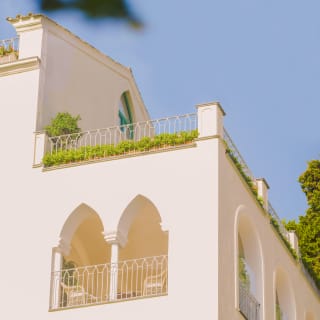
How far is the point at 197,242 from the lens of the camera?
14.4 m

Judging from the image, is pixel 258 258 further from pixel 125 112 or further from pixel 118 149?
pixel 125 112

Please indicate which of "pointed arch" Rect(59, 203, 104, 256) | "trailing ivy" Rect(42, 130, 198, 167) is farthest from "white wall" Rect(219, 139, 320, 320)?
"pointed arch" Rect(59, 203, 104, 256)

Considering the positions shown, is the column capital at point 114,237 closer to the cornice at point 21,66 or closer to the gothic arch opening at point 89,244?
the gothic arch opening at point 89,244

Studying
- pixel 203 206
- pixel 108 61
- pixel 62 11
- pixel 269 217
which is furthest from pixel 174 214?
pixel 62 11

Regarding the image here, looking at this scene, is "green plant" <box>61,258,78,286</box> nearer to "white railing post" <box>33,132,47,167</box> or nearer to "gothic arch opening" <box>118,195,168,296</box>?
"gothic arch opening" <box>118,195,168,296</box>

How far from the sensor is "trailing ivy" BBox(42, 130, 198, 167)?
15594mm

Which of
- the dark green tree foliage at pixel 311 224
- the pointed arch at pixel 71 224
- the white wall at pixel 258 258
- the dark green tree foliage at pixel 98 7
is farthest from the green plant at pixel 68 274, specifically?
the dark green tree foliage at pixel 98 7

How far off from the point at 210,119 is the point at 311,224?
Answer: 904 centimetres

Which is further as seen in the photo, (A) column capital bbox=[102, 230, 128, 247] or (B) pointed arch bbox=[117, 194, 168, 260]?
(B) pointed arch bbox=[117, 194, 168, 260]

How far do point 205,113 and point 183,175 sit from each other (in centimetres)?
139

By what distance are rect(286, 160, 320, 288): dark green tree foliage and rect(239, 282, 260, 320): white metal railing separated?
517 cm

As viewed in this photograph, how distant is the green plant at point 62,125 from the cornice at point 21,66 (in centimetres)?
125

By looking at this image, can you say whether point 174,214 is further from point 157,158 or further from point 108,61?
point 108,61

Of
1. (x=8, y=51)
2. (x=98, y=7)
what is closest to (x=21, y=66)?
(x=8, y=51)
